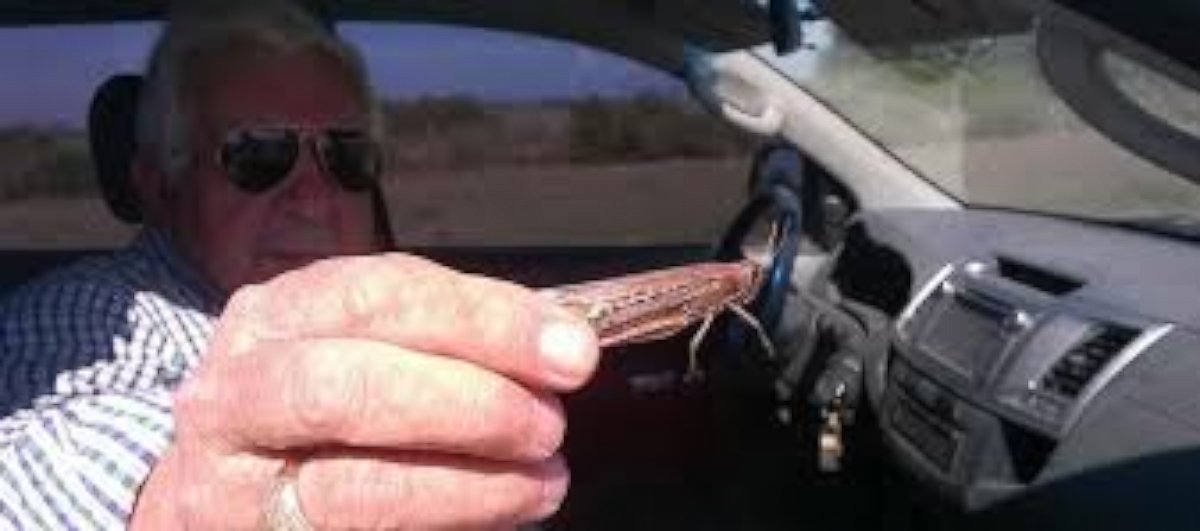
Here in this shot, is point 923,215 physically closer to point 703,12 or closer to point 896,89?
point 896,89

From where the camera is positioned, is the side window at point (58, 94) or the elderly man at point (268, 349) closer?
the elderly man at point (268, 349)

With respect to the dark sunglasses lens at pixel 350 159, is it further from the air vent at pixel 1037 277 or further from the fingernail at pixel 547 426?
the fingernail at pixel 547 426

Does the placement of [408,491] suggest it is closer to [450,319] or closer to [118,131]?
[450,319]

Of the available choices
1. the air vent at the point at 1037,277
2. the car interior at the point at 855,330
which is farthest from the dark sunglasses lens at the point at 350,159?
the air vent at the point at 1037,277

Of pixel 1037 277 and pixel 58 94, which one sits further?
pixel 1037 277

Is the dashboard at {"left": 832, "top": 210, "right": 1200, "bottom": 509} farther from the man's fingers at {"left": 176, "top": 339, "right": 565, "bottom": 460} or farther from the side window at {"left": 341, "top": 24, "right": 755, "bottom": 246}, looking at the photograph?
the man's fingers at {"left": 176, "top": 339, "right": 565, "bottom": 460}

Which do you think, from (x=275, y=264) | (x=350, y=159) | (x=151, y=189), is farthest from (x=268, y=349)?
(x=151, y=189)
